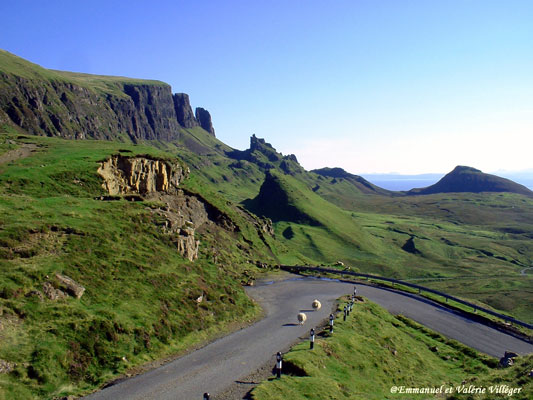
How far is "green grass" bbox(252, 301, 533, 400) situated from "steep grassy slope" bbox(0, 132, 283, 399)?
10463 millimetres

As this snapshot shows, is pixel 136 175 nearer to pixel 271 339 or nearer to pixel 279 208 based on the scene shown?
pixel 271 339

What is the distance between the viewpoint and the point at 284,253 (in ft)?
346

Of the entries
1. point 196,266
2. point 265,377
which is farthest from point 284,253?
point 265,377

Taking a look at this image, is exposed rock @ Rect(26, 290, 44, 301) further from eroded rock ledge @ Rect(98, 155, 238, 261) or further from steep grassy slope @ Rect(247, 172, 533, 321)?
steep grassy slope @ Rect(247, 172, 533, 321)

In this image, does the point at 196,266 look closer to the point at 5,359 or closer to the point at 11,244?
the point at 11,244

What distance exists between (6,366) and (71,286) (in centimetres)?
852

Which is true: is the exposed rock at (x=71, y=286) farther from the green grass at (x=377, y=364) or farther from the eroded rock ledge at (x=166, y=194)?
the eroded rock ledge at (x=166, y=194)

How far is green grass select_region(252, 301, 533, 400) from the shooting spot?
73.5 feet

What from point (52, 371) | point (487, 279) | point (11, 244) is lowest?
point (487, 279)

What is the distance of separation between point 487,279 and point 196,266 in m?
139

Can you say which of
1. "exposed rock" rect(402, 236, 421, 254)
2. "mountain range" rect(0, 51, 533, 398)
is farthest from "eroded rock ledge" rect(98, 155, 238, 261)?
"exposed rock" rect(402, 236, 421, 254)

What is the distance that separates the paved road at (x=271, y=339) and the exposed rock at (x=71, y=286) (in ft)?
29.0

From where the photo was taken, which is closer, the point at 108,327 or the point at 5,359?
the point at 5,359

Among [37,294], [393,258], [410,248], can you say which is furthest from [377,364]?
[410,248]
